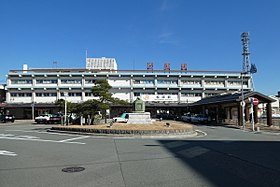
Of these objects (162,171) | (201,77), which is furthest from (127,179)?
(201,77)

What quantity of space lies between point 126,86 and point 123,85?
1.03m

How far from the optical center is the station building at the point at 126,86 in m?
58.1

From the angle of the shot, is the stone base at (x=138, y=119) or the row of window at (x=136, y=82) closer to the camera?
the stone base at (x=138, y=119)

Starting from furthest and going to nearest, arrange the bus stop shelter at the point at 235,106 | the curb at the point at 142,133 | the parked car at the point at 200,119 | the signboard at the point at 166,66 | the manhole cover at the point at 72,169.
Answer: the signboard at the point at 166,66 → the parked car at the point at 200,119 → the bus stop shelter at the point at 235,106 → the curb at the point at 142,133 → the manhole cover at the point at 72,169

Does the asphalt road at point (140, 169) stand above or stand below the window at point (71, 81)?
below

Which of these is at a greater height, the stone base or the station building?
the station building

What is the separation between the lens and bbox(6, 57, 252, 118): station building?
58.1 meters

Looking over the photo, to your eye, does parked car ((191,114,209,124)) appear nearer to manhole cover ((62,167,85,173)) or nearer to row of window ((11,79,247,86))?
row of window ((11,79,247,86))

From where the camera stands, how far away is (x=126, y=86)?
197ft

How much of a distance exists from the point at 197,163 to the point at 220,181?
221 centimetres

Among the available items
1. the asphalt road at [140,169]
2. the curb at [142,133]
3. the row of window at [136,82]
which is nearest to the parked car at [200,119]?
the curb at [142,133]

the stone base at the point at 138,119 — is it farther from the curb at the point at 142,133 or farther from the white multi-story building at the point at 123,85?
the white multi-story building at the point at 123,85

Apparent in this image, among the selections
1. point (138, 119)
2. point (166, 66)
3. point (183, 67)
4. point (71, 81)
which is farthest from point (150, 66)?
point (138, 119)

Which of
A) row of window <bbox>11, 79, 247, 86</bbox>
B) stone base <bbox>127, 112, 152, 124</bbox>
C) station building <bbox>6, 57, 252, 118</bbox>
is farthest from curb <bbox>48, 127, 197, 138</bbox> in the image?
row of window <bbox>11, 79, 247, 86</bbox>
